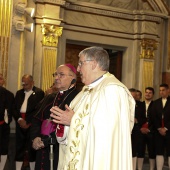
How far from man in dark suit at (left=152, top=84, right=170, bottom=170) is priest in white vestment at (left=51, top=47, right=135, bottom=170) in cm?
518

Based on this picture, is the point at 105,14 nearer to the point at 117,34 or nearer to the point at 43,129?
the point at 117,34

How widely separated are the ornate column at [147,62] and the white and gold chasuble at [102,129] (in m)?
7.68

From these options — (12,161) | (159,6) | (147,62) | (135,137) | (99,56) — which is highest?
(159,6)

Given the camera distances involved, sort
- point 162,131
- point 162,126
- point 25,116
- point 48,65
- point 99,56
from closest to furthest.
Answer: point 99,56, point 25,116, point 162,131, point 162,126, point 48,65

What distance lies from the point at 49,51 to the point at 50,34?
39 centimetres

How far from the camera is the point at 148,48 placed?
11.5 metres

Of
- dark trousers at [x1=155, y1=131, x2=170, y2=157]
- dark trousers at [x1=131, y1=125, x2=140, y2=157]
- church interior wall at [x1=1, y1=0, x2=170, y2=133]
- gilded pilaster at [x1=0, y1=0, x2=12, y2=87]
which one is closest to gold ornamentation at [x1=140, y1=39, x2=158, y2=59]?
church interior wall at [x1=1, y1=0, x2=170, y2=133]

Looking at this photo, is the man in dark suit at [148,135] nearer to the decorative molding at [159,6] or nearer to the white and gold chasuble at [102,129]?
the decorative molding at [159,6]

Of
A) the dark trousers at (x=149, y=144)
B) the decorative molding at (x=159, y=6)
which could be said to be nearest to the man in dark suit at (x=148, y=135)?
the dark trousers at (x=149, y=144)

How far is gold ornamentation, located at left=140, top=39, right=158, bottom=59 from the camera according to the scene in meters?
11.4

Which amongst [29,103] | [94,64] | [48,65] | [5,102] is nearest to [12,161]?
[29,103]

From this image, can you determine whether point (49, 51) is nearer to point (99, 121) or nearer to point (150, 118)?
point (150, 118)

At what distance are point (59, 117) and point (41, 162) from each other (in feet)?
5.09

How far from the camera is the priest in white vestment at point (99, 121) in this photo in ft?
11.5
